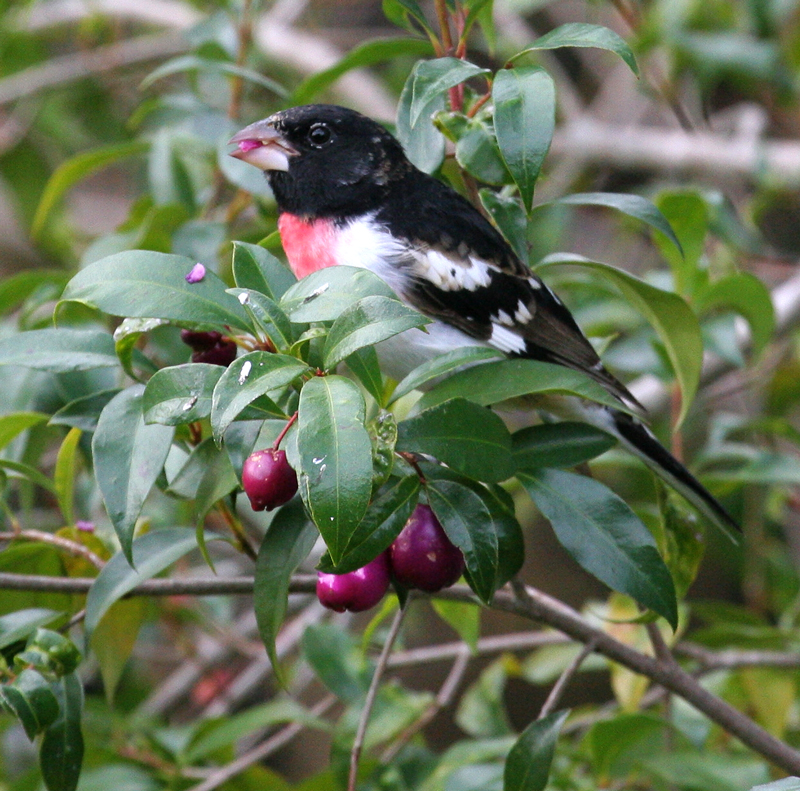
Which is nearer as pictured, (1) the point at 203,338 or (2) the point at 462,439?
(2) the point at 462,439

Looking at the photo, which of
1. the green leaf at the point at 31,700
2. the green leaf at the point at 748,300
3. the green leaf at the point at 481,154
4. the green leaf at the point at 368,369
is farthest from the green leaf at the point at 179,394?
the green leaf at the point at 748,300

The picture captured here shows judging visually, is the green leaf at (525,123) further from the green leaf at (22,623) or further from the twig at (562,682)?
the green leaf at (22,623)

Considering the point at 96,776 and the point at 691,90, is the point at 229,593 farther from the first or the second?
the point at 691,90

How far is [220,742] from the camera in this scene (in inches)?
73.2

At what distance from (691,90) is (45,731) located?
4357 millimetres

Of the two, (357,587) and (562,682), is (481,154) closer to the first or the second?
(357,587)

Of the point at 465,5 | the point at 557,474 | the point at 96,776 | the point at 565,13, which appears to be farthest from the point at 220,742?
the point at 565,13

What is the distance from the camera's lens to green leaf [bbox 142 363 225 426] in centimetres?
105

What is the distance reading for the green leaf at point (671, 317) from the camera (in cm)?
148

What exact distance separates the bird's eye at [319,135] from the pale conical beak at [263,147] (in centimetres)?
4

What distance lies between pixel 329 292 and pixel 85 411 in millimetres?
456

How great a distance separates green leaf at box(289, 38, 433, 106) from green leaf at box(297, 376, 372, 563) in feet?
3.00

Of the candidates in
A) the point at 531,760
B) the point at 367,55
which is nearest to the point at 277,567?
the point at 531,760

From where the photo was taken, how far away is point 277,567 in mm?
1186
